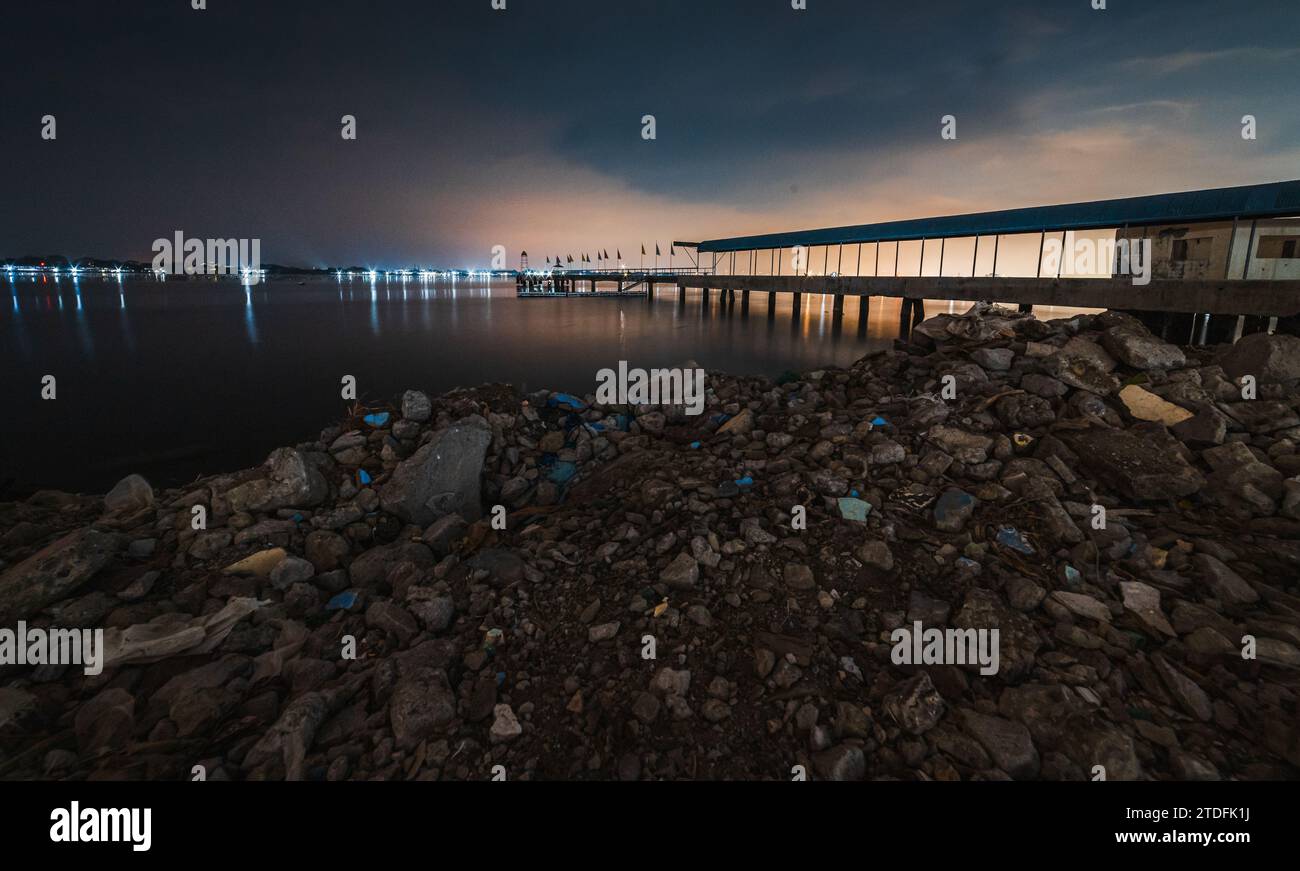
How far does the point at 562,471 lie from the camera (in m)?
7.90

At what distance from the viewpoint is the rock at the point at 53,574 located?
15.9ft

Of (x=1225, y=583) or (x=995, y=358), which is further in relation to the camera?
(x=995, y=358)

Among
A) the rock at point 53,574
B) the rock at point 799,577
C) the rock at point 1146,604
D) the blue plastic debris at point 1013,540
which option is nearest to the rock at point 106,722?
the rock at point 53,574

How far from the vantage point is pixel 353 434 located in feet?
26.2

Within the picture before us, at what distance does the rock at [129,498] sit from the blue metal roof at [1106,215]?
35.2m

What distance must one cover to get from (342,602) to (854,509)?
199 inches

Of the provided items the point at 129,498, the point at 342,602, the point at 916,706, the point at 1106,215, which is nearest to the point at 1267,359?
the point at 916,706

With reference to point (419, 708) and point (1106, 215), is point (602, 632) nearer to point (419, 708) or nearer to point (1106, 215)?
point (419, 708)

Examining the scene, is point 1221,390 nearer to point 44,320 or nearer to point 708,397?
point 708,397

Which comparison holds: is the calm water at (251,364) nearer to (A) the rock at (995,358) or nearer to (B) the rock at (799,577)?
(B) the rock at (799,577)

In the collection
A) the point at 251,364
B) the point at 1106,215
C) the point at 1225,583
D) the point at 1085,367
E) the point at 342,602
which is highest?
the point at 1106,215

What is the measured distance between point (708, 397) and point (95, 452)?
1585cm

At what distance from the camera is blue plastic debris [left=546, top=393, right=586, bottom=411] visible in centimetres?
925

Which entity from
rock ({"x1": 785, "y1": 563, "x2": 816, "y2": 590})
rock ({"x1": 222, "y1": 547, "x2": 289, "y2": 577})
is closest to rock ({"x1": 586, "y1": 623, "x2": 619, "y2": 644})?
rock ({"x1": 785, "y1": 563, "x2": 816, "y2": 590})
